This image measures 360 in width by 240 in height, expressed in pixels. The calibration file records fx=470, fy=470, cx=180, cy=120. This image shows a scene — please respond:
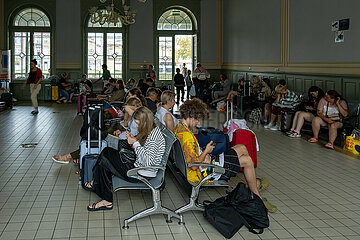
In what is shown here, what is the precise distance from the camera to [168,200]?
17.2 ft

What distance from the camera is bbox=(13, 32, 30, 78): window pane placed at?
18.6m

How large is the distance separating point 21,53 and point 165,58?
578 centimetres

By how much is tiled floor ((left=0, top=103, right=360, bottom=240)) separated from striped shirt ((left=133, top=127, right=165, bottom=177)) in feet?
1.77

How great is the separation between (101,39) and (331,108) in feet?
40.9

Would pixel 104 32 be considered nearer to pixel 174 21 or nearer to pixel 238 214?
pixel 174 21

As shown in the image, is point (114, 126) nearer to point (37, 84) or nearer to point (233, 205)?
point (233, 205)

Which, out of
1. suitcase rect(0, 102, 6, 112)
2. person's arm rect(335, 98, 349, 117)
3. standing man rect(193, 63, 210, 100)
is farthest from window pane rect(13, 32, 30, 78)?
person's arm rect(335, 98, 349, 117)

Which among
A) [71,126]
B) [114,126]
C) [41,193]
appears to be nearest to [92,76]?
[71,126]

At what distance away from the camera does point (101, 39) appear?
19.1 metres

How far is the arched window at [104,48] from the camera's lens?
19.1 m

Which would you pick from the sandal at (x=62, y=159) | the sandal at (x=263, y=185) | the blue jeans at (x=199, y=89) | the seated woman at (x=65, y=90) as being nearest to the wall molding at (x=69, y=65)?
the seated woman at (x=65, y=90)

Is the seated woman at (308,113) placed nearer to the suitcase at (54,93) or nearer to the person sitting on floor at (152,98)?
the person sitting on floor at (152,98)

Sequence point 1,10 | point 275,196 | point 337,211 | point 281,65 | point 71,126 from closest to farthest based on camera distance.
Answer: point 337,211 < point 275,196 < point 71,126 < point 281,65 < point 1,10

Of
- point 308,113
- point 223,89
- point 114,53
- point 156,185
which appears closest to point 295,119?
point 308,113
